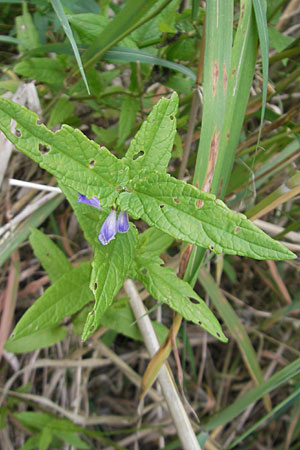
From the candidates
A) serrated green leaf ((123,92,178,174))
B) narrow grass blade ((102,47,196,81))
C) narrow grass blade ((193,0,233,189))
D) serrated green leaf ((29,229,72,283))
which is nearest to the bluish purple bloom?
serrated green leaf ((123,92,178,174))

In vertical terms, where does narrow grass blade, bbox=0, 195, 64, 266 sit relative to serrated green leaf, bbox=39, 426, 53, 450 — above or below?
above

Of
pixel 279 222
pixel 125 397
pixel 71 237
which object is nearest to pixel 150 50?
pixel 71 237

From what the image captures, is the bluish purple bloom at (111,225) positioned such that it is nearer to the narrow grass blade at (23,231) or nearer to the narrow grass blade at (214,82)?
the narrow grass blade at (214,82)

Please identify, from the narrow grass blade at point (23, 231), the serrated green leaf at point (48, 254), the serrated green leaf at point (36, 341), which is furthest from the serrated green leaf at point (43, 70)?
the serrated green leaf at point (36, 341)

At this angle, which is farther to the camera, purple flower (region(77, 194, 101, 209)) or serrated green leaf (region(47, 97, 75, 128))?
serrated green leaf (region(47, 97, 75, 128))

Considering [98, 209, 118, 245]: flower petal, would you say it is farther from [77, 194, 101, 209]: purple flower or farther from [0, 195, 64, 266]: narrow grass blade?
[0, 195, 64, 266]: narrow grass blade

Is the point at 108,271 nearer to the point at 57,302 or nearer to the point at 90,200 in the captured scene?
the point at 90,200

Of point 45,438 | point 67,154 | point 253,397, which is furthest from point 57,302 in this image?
point 253,397

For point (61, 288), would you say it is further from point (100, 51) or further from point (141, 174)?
point (100, 51)
